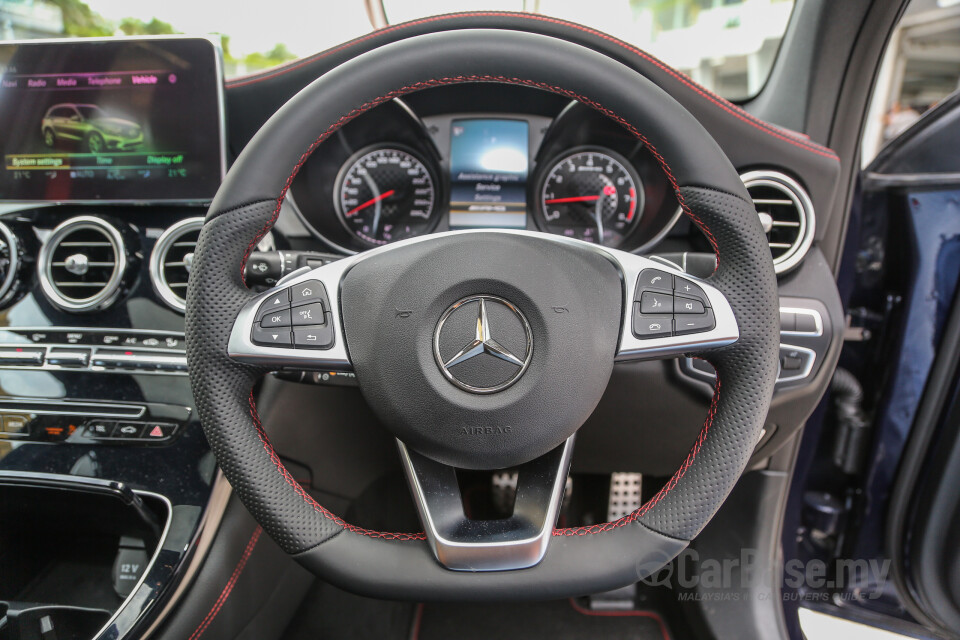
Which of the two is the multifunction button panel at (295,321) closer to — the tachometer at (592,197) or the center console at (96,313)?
the center console at (96,313)

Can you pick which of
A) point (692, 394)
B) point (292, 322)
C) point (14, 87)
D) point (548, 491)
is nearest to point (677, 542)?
point (548, 491)

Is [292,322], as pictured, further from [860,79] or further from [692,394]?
[860,79]

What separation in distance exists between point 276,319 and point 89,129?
843 mm

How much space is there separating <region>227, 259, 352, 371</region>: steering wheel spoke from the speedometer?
542mm

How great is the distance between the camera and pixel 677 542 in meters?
0.75

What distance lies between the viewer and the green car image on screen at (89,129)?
1.24 meters

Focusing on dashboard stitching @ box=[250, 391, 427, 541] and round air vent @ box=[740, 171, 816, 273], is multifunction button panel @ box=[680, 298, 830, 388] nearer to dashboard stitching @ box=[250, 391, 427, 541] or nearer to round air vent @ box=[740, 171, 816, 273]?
round air vent @ box=[740, 171, 816, 273]

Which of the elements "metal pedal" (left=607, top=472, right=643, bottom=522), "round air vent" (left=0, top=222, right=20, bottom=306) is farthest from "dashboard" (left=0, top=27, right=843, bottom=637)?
"metal pedal" (left=607, top=472, right=643, bottom=522)

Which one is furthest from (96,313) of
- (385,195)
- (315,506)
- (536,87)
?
(536,87)

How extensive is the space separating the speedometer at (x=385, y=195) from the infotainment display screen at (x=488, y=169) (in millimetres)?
73

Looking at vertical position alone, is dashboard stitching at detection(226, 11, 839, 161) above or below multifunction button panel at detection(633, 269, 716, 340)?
above

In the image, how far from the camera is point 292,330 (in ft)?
2.56

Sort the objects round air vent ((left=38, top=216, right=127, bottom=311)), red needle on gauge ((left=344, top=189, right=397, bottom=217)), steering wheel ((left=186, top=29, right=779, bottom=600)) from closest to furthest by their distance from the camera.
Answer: steering wheel ((left=186, top=29, right=779, bottom=600)) → round air vent ((left=38, top=216, right=127, bottom=311)) → red needle on gauge ((left=344, top=189, right=397, bottom=217))

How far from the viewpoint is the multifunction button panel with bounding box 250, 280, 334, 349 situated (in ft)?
2.54
